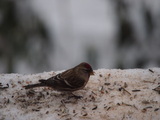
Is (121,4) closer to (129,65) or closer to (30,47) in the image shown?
(129,65)

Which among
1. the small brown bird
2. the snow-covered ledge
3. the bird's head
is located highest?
the bird's head

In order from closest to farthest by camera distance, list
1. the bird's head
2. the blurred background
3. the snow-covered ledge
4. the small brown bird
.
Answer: the snow-covered ledge
the small brown bird
the bird's head
the blurred background

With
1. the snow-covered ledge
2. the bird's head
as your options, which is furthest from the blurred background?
the bird's head


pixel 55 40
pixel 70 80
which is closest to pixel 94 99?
pixel 70 80

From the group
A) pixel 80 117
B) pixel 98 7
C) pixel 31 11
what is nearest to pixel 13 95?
pixel 80 117

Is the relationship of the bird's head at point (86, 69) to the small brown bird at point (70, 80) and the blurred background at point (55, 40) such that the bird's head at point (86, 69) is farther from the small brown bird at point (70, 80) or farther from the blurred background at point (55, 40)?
the blurred background at point (55, 40)

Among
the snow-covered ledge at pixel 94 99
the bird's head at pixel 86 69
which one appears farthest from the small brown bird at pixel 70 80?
the snow-covered ledge at pixel 94 99

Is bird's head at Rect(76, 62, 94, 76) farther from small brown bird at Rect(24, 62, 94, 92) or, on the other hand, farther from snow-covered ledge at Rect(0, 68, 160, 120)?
snow-covered ledge at Rect(0, 68, 160, 120)
